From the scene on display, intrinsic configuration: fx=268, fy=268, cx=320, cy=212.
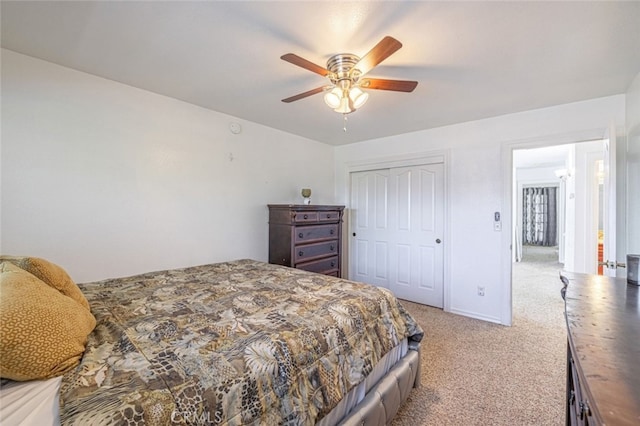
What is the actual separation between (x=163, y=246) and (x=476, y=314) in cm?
355

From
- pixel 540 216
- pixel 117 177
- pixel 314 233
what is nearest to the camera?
pixel 117 177

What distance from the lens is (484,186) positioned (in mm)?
3154

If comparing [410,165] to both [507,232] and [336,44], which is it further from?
[336,44]

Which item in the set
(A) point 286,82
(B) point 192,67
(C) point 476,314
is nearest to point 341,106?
(A) point 286,82

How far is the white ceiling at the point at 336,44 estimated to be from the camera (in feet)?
4.71

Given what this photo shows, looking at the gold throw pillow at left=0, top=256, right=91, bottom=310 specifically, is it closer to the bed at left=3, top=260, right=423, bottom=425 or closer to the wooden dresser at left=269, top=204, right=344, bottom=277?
the bed at left=3, top=260, right=423, bottom=425

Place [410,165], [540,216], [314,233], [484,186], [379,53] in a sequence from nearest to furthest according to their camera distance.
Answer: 1. [379,53]
2. [484,186]
3. [314,233]
4. [410,165]
5. [540,216]

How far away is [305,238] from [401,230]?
153 cm

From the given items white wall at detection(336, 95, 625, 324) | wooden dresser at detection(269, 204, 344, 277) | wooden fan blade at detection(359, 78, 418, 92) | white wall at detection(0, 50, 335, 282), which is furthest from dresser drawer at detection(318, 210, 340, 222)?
wooden fan blade at detection(359, 78, 418, 92)

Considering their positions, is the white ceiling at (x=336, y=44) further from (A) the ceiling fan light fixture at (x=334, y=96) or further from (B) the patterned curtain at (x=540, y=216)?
(B) the patterned curtain at (x=540, y=216)

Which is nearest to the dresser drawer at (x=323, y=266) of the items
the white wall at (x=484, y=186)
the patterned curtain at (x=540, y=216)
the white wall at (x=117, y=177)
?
the white wall at (x=117, y=177)

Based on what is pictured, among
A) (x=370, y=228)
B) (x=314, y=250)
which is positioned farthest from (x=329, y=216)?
(x=370, y=228)

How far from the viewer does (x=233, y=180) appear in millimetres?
3135

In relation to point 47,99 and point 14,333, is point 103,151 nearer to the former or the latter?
point 47,99
